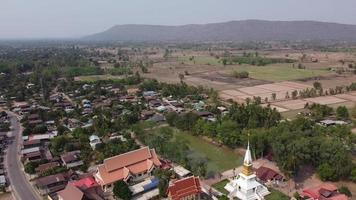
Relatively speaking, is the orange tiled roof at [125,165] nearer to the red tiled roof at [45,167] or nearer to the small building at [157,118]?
the red tiled roof at [45,167]

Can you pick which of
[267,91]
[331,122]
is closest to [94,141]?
[331,122]

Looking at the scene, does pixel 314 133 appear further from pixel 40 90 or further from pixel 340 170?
pixel 40 90

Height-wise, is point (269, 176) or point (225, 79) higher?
point (269, 176)

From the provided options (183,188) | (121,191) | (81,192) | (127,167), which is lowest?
(121,191)

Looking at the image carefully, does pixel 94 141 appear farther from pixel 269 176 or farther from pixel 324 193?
pixel 324 193

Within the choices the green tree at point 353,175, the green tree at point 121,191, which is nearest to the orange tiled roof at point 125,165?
the green tree at point 121,191
